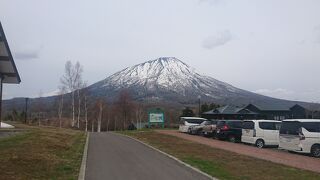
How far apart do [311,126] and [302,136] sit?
0.75 metres

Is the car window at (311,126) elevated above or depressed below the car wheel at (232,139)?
above

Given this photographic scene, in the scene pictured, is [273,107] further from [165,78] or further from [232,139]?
[165,78]

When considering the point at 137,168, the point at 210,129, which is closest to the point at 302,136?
the point at 137,168

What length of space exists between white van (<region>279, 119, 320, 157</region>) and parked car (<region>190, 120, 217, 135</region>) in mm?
12034

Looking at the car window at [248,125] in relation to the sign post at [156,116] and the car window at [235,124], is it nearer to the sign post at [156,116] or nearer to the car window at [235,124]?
the car window at [235,124]

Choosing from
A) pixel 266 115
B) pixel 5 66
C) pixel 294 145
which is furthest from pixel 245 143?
pixel 266 115

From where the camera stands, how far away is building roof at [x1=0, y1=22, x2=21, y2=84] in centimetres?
2687

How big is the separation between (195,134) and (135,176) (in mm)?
27219

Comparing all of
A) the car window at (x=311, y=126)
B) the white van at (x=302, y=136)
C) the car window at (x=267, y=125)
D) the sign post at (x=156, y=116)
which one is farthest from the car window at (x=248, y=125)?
the sign post at (x=156, y=116)

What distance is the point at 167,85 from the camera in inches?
5719

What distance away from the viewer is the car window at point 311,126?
2161cm

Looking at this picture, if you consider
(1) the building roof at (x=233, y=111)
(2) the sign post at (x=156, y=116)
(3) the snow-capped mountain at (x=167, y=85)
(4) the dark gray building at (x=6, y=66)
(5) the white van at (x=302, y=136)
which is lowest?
(5) the white van at (x=302, y=136)

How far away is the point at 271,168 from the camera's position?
15.4 metres

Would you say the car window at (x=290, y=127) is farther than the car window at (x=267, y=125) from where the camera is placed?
No
